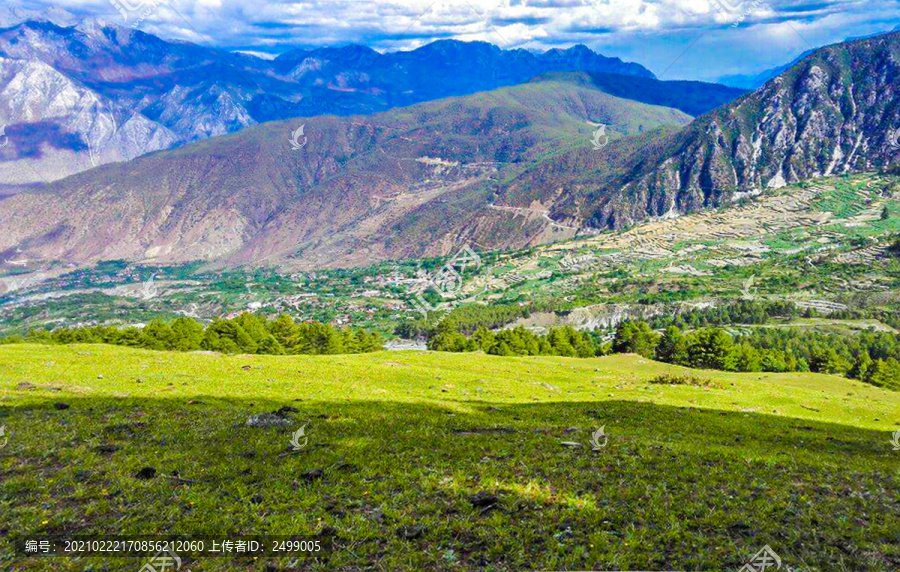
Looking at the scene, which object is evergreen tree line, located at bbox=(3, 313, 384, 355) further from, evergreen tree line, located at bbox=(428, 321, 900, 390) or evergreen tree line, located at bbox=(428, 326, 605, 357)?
evergreen tree line, located at bbox=(428, 321, 900, 390)

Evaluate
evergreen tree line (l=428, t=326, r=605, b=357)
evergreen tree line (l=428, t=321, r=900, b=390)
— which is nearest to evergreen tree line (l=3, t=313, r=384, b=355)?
evergreen tree line (l=428, t=326, r=605, b=357)

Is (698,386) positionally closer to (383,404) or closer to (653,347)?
(383,404)

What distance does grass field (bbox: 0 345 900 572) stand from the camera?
49.6 ft

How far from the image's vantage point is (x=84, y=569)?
13.3 metres

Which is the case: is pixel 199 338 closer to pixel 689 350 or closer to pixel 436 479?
pixel 436 479

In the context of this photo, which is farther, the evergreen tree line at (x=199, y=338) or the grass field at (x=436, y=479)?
the evergreen tree line at (x=199, y=338)

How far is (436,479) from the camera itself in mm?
19781

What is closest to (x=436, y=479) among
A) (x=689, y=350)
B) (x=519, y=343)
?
(x=519, y=343)

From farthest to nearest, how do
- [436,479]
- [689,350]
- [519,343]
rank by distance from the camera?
[519,343], [689,350], [436,479]

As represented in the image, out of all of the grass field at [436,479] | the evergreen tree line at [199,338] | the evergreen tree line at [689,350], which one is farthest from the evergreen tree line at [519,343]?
the grass field at [436,479]

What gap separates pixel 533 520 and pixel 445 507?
2993mm

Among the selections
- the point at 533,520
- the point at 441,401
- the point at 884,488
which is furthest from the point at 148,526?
the point at 884,488

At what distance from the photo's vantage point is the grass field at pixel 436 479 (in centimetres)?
1512

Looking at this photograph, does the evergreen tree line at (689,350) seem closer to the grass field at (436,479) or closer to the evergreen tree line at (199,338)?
the evergreen tree line at (199,338)
